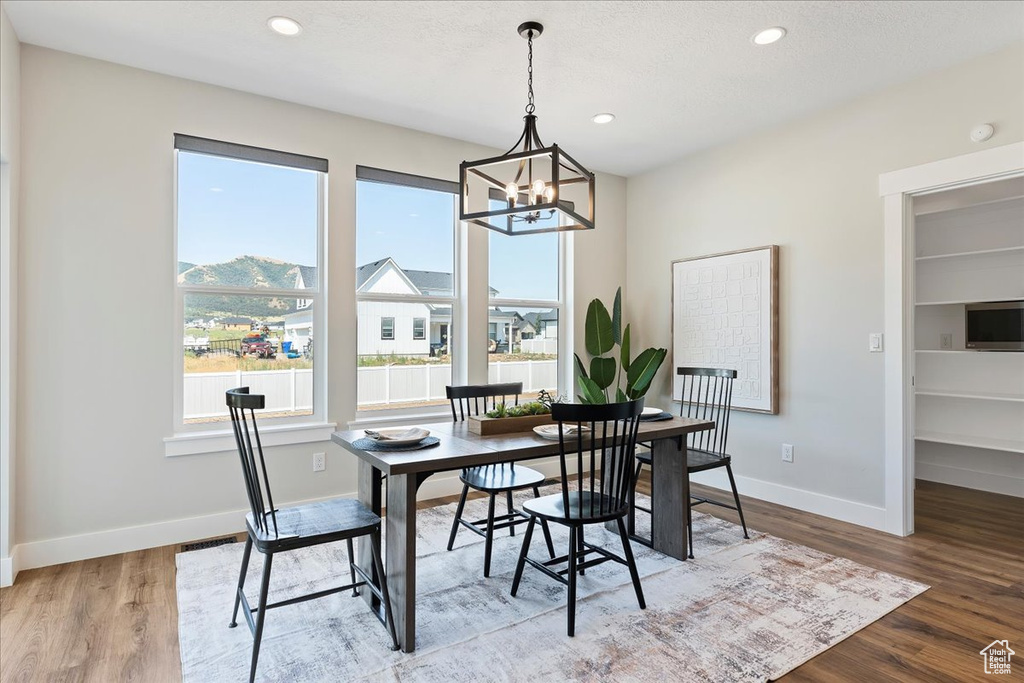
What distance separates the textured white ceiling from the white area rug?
270cm

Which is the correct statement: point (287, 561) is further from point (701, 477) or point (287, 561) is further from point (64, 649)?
point (701, 477)

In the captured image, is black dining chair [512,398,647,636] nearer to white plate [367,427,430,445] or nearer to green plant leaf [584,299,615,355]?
white plate [367,427,430,445]

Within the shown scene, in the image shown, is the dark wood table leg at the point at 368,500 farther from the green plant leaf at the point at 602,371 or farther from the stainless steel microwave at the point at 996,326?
the stainless steel microwave at the point at 996,326

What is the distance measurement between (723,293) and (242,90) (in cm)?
365

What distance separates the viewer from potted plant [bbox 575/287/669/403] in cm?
468

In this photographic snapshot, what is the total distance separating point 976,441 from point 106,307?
18.6ft

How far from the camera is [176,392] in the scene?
11.0 ft

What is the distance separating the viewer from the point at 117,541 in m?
3.11

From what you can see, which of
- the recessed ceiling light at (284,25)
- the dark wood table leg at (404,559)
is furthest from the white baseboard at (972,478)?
the recessed ceiling light at (284,25)

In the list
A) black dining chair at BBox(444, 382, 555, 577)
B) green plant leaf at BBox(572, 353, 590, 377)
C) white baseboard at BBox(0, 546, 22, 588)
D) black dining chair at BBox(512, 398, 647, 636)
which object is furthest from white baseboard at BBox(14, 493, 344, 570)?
green plant leaf at BBox(572, 353, 590, 377)

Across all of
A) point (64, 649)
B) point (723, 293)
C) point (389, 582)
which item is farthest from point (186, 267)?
point (723, 293)

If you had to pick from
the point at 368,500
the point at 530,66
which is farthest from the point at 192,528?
the point at 530,66

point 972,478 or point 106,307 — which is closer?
point 106,307

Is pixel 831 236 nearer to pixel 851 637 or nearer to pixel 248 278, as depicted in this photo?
pixel 851 637
